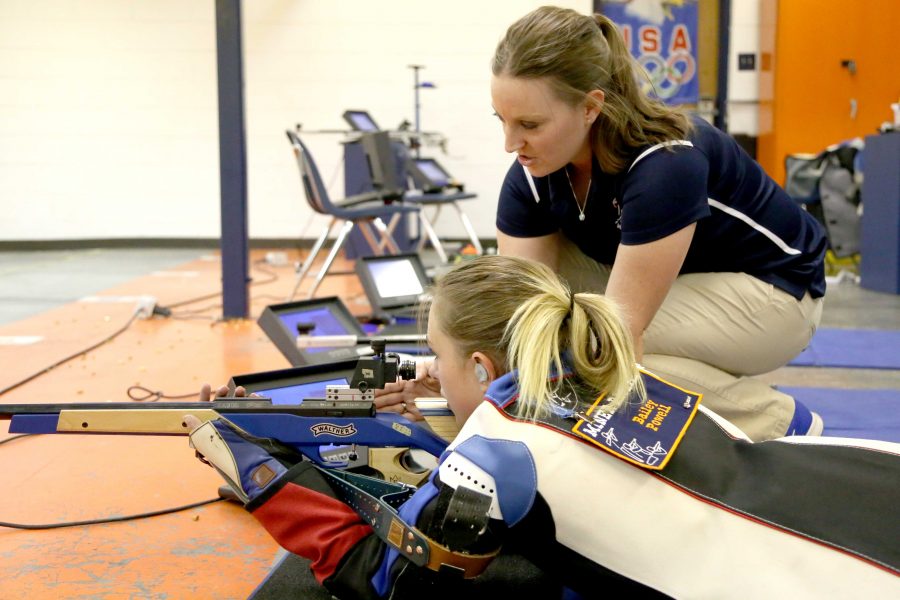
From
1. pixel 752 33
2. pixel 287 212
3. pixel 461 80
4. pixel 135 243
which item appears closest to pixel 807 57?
pixel 752 33

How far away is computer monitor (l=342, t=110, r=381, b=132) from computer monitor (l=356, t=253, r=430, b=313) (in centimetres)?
273

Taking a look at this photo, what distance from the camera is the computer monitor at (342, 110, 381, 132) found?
6480 mm

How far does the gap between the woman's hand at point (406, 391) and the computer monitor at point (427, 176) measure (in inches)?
190

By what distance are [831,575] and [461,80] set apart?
7573 millimetres

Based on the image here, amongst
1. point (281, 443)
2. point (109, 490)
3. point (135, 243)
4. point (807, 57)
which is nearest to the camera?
point (281, 443)

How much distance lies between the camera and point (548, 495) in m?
1.15

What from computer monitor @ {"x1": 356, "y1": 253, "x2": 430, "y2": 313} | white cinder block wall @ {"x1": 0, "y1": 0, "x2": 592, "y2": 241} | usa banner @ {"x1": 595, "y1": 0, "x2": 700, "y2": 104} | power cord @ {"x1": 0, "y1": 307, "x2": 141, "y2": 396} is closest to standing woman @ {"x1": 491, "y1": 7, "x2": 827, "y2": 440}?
computer monitor @ {"x1": 356, "y1": 253, "x2": 430, "y2": 313}

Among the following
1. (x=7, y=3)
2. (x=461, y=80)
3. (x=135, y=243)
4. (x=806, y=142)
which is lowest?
(x=135, y=243)

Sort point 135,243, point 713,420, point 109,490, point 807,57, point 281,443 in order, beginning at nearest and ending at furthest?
point 713,420 < point 281,443 < point 109,490 < point 807,57 < point 135,243

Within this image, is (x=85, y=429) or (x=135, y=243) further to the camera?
(x=135, y=243)

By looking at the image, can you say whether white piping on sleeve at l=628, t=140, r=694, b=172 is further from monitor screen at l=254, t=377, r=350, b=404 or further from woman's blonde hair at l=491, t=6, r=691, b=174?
monitor screen at l=254, t=377, r=350, b=404

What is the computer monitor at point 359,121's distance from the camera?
6480mm

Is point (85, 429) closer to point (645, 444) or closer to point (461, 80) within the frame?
point (645, 444)

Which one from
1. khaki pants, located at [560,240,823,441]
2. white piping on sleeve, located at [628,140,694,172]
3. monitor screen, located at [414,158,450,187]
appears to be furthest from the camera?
monitor screen, located at [414,158,450,187]
